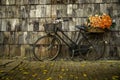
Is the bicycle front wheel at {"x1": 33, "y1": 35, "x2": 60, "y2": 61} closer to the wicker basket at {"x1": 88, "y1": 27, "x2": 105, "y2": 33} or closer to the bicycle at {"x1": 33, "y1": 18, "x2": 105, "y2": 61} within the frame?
the bicycle at {"x1": 33, "y1": 18, "x2": 105, "y2": 61}

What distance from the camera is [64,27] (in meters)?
10.3

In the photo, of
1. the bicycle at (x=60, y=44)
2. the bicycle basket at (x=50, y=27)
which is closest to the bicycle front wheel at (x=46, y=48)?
the bicycle at (x=60, y=44)

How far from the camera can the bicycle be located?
33.0 ft

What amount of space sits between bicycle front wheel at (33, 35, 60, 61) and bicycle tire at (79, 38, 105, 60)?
987mm

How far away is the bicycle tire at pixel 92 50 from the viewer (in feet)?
33.0

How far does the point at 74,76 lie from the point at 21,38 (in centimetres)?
380

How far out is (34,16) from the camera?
34.1 ft

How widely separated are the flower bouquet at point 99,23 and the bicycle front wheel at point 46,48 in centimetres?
145

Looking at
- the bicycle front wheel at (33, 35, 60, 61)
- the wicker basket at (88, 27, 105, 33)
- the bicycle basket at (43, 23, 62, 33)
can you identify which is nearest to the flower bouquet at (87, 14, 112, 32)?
the wicker basket at (88, 27, 105, 33)

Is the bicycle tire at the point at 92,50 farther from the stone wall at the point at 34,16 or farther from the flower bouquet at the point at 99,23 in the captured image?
the flower bouquet at the point at 99,23

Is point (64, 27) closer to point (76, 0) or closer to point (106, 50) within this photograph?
point (76, 0)

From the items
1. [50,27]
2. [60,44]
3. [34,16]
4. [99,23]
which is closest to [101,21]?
[99,23]

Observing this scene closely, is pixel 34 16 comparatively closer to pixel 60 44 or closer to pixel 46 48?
pixel 46 48

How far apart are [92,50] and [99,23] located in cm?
109
